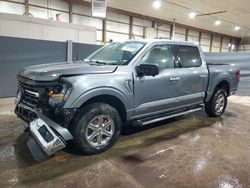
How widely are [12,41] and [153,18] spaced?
11752 mm

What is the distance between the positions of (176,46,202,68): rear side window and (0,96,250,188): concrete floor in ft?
4.01

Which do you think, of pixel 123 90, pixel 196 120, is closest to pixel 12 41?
pixel 123 90

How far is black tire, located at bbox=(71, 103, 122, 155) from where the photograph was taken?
2.79 meters

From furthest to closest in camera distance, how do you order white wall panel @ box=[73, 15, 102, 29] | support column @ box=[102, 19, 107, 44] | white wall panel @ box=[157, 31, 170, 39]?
white wall panel @ box=[157, 31, 170, 39] → support column @ box=[102, 19, 107, 44] → white wall panel @ box=[73, 15, 102, 29]

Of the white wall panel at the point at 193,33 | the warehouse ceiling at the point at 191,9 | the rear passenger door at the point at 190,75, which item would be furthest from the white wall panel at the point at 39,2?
the white wall panel at the point at 193,33

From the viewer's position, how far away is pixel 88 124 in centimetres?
287

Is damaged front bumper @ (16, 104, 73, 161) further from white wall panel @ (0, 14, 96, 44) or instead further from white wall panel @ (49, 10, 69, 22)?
white wall panel @ (49, 10, 69, 22)

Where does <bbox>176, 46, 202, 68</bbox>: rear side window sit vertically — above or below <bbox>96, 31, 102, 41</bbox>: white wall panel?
below

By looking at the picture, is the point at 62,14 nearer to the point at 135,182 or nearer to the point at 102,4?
the point at 102,4

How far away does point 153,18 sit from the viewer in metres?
16.2

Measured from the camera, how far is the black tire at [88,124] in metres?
2.79

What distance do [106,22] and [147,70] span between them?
1197 centimetres

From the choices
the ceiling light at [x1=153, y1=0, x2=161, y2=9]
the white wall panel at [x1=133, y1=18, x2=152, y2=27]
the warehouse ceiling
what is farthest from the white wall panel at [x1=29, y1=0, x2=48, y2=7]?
the white wall panel at [x1=133, y1=18, x2=152, y2=27]

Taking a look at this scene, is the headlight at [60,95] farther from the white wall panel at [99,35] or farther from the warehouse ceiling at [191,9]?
the white wall panel at [99,35]
